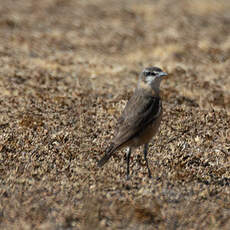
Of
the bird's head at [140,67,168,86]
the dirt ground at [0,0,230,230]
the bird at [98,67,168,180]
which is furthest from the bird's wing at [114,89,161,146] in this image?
the dirt ground at [0,0,230,230]

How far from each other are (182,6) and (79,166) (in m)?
14.5

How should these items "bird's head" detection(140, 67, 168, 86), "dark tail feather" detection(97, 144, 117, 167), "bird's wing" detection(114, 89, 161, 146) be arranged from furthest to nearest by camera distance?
"bird's head" detection(140, 67, 168, 86), "bird's wing" detection(114, 89, 161, 146), "dark tail feather" detection(97, 144, 117, 167)

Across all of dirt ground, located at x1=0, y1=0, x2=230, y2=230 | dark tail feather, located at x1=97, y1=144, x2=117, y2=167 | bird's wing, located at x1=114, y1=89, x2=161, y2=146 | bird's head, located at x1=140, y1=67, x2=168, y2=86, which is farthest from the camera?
bird's head, located at x1=140, y1=67, x2=168, y2=86

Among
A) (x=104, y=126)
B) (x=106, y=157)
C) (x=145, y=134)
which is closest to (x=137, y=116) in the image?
(x=145, y=134)

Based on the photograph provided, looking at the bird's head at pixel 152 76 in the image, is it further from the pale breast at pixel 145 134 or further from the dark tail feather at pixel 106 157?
the dark tail feather at pixel 106 157

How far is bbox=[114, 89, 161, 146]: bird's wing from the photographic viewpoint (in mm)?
6711

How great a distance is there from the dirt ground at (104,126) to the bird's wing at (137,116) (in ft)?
2.23

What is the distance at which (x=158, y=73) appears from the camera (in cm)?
733

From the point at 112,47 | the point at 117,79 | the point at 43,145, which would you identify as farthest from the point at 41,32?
the point at 43,145

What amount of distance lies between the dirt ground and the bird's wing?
0.68 m

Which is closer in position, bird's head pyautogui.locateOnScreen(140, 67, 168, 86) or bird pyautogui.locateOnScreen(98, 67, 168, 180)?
bird pyautogui.locateOnScreen(98, 67, 168, 180)

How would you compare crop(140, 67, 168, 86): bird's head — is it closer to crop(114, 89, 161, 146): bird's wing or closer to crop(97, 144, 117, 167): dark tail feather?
crop(114, 89, 161, 146): bird's wing

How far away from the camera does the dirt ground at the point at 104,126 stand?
5938 millimetres

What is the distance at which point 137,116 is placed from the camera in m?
6.87
